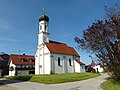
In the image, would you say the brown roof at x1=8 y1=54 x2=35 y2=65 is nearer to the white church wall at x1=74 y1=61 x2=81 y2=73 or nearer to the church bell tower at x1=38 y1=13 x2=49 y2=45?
the church bell tower at x1=38 y1=13 x2=49 y2=45

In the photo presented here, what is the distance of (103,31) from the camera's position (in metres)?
20.5

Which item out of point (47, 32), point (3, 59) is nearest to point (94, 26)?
point (47, 32)

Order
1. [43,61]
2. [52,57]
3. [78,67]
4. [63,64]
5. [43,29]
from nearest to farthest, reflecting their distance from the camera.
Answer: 1. [52,57]
2. [43,61]
3. [63,64]
4. [43,29]
5. [78,67]

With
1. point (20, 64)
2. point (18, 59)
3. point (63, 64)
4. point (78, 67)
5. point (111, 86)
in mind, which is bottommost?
point (111, 86)

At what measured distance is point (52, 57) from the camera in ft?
144

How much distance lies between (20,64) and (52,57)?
1654 centimetres

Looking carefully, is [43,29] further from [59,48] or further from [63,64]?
[63,64]

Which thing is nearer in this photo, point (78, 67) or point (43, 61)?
point (43, 61)

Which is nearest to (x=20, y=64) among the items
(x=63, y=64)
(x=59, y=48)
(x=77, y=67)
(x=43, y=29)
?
(x=43, y=29)

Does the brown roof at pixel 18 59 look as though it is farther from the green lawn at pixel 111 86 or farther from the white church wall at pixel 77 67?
the green lawn at pixel 111 86

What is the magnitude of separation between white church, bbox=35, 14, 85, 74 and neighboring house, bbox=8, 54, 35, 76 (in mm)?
9263

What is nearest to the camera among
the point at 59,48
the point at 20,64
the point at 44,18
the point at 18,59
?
the point at 59,48

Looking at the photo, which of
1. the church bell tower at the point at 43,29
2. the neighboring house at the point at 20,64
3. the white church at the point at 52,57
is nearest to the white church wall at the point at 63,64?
the white church at the point at 52,57

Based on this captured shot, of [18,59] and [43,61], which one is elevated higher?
[18,59]
